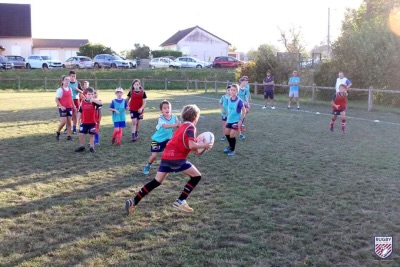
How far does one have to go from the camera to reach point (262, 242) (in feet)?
16.8

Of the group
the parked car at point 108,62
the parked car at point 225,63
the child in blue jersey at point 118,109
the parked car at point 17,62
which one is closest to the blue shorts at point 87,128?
the child in blue jersey at point 118,109

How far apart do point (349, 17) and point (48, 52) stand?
4591 centimetres

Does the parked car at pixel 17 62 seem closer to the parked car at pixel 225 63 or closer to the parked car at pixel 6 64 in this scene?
the parked car at pixel 6 64

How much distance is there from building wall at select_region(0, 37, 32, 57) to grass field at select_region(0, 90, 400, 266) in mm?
53085

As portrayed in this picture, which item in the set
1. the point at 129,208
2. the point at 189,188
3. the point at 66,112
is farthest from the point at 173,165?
the point at 66,112

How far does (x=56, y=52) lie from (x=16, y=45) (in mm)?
8617

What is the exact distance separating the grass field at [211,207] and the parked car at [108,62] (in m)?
39.3

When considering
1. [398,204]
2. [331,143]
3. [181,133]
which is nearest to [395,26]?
[331,143]

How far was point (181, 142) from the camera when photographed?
5.95 m

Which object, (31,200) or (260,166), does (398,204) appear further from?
(31,200)

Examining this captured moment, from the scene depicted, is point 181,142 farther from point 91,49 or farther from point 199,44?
point 199,44

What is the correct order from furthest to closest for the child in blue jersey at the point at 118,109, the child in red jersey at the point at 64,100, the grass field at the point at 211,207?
1. the child in red jersey at the point at 64,100
2. the child in blue jersey at the point at 118,109
3. the grass field at the point at 211,207

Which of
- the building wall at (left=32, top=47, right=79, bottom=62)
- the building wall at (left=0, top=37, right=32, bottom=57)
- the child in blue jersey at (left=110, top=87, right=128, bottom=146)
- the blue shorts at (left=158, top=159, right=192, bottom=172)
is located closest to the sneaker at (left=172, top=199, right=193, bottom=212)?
the blue shorts at (left=158, top=159, right=192, bottom=172)

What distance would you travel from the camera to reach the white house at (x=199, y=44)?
68.6 meters
